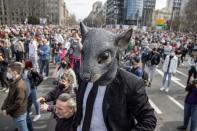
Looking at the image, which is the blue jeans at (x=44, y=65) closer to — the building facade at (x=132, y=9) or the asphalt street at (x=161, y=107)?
the asphalt street at (x=161, y=107)

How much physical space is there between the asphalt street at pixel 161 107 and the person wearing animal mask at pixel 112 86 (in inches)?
168

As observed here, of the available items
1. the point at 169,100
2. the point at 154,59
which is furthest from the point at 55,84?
the point at 154,59

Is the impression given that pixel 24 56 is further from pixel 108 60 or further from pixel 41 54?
pixel 108 60

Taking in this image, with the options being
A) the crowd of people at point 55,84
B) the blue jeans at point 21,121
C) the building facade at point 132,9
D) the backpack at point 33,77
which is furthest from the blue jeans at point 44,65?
the building facade at point 132,9

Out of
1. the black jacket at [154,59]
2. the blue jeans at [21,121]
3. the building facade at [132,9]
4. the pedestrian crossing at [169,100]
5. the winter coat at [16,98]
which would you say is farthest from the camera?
the building facade at [132,9]

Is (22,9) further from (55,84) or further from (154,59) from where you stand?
(55,84)

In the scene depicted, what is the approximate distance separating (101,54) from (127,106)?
42cm

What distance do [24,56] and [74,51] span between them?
6.61 m

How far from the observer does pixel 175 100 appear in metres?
8.89

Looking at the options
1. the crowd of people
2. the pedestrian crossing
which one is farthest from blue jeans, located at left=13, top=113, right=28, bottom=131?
the pedestrian crossing

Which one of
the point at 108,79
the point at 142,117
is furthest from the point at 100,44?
the point at 142,117

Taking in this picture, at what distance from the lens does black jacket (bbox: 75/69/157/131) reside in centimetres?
168

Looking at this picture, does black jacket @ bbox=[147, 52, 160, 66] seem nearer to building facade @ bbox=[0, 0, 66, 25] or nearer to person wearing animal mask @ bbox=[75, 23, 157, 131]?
person wearing animal mask @ bbox=[75, 23, 157, 131]

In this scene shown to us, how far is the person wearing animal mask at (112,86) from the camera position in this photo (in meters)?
1.65
